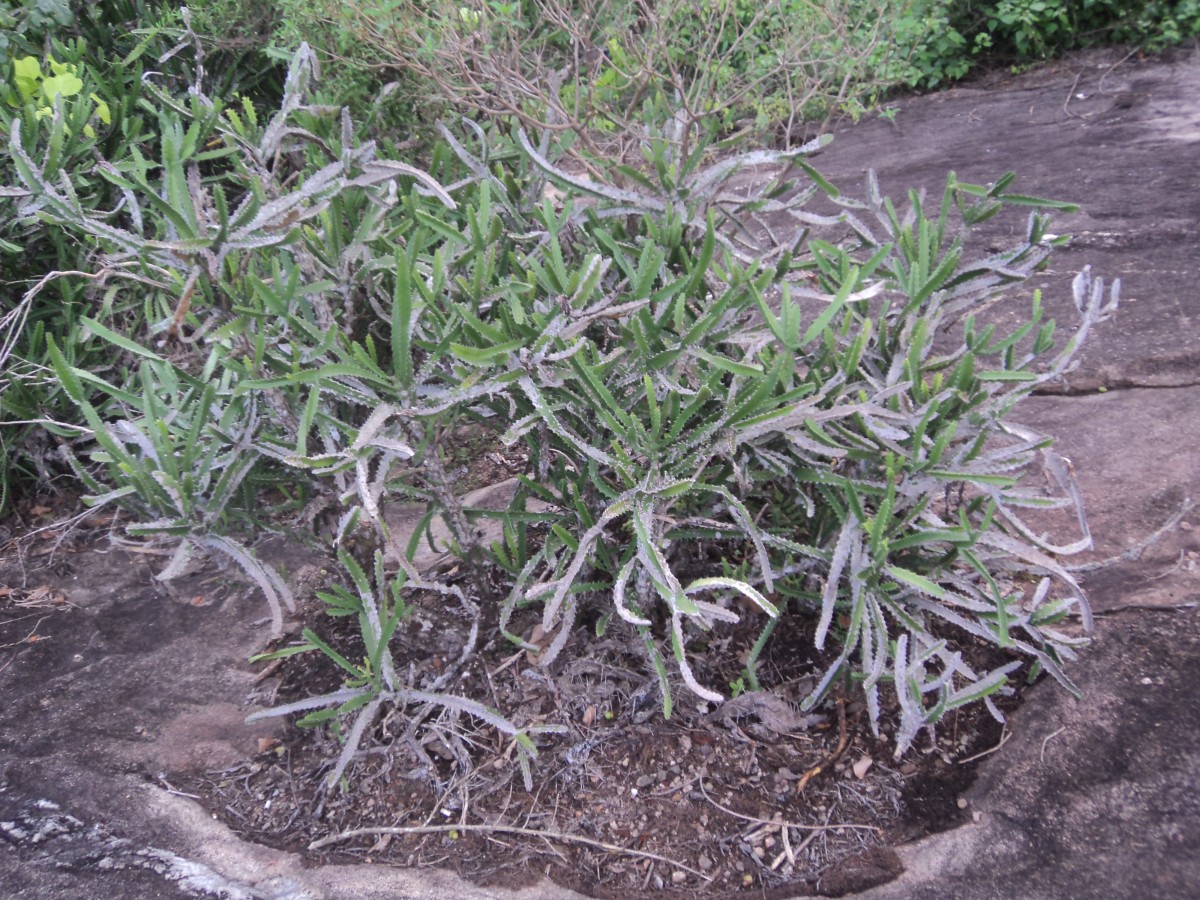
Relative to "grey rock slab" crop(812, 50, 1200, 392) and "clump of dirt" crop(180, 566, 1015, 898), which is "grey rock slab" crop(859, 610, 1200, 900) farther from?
"grey rock slab" crop(812, 50, 1200, 392)

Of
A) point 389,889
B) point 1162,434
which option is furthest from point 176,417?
point 1162,434

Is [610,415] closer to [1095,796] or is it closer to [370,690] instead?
[370,690]

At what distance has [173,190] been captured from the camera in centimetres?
141

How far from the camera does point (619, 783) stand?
164 centimetres

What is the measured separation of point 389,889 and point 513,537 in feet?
2.06

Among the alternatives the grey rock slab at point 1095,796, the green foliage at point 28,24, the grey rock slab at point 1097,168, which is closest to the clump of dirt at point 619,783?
the grey rock slab at point 1095,796

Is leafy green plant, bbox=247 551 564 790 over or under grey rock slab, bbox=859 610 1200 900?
over

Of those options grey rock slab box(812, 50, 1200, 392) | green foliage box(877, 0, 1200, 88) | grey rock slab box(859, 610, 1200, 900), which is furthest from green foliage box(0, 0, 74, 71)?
green foliage box(877, 0, 1200, 88)

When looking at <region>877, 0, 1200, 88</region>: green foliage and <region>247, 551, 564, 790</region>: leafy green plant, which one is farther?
<region>877, 0, 1200, 88</region>: green foliage

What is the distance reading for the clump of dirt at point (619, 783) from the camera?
1498mm

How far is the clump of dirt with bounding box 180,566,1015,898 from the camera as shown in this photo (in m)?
1.50

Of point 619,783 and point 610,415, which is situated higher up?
point 610,415

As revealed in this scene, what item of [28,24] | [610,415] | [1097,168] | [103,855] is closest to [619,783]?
[610,415]

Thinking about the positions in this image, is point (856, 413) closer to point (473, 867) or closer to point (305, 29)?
point (473, 867)
